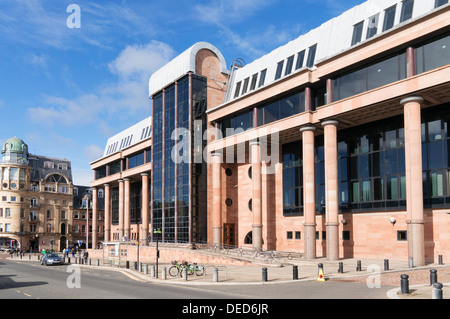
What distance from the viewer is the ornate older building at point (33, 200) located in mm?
98938

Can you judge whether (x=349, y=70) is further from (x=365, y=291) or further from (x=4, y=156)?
(x=4, y=156)

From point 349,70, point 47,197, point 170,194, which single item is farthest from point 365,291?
point 47,197

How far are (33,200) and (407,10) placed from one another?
94.2m

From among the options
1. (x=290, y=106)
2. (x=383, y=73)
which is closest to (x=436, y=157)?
(x=383, y=73)

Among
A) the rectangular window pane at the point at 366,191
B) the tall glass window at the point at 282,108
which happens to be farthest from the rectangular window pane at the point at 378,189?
the tall glass window at the point at 282,108

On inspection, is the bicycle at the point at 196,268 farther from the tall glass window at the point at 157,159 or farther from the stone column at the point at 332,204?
the tall glass window at the point at 157,159

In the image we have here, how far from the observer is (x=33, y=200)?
342ft

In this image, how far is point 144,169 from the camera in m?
66.9

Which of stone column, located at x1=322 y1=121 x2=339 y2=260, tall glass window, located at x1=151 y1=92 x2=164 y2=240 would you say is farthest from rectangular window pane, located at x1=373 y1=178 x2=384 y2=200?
tall glass window, located at x1=151 y1=92 x2=164 y2=240

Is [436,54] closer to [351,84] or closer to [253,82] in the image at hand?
[351,84]

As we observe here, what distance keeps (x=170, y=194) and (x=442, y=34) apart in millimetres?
35930

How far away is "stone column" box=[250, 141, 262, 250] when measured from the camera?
45.2 m

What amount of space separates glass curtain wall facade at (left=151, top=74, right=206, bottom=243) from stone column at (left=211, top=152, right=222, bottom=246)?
203 cm

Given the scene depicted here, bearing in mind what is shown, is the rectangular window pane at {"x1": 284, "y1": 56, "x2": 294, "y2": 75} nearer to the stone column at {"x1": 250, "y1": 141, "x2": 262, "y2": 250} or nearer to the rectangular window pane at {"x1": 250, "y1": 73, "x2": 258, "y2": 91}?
the rectangular window pane at {"x1": 250, "y1": 73, "x2": 258, "y2": 91}
